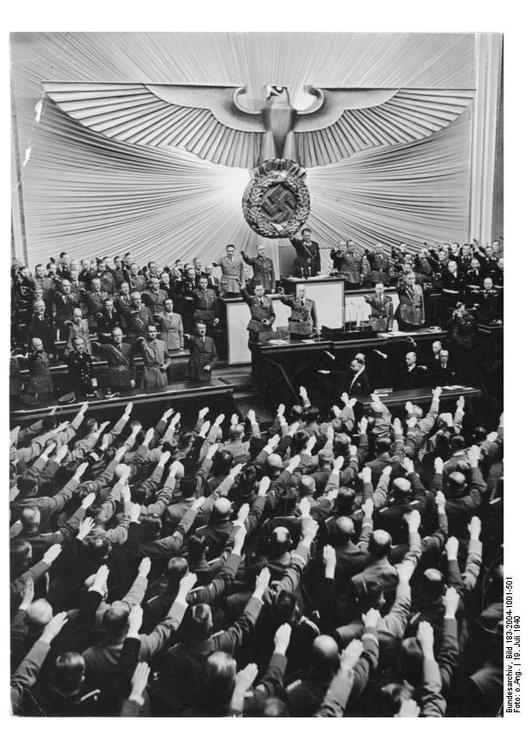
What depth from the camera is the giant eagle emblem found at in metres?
6.05

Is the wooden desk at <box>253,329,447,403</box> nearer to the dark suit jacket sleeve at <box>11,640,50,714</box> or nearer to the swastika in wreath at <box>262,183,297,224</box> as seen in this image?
the swastika in wreath at <box>262,183,297,224</box>

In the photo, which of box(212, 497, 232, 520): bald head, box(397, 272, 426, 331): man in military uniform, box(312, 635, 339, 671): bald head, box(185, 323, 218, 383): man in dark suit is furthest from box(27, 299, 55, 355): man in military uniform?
box(312, 635, 339, 671): bald head

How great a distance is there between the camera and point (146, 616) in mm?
5836

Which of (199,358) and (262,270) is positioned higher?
(262,270)

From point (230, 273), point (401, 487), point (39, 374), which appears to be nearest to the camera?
point (39, 374)

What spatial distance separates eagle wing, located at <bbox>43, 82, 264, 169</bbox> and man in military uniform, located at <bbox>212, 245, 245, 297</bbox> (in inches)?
28.1

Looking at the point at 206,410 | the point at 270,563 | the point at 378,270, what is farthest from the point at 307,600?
the point at 378,270

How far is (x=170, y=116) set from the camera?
20.1ft

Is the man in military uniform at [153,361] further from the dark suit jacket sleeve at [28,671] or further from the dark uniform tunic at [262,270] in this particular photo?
the dark suit jacket sleeve at [28,671]

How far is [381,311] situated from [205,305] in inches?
56.6

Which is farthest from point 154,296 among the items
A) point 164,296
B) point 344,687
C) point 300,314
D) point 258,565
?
point 344,687

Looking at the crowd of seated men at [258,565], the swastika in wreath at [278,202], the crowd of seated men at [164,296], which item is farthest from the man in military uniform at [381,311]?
the swastika in wreath at [278,202]

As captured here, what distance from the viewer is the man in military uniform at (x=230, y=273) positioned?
248 inches

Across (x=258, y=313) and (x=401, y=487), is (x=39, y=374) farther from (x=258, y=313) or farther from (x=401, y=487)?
(x=401, y=487)
